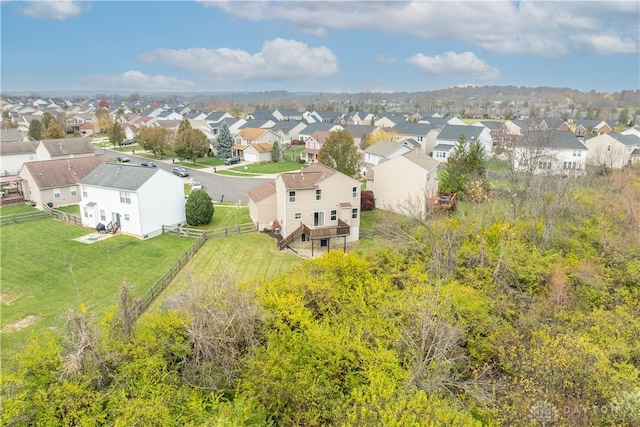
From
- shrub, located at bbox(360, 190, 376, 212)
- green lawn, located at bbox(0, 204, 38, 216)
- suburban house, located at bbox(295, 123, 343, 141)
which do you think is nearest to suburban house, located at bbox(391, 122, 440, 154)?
suburban house, located at bbox(295, 123, 343, 141)

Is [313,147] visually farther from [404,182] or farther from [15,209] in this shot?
[15,209]

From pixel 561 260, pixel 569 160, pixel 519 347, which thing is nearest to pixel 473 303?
pixel 519 347

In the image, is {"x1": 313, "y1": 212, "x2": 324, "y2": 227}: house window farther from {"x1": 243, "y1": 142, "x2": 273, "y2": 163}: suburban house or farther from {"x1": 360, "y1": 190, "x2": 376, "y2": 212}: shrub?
{"x1": 243, "y1": 142, "x2": 273, "y2": 163}: suburban house

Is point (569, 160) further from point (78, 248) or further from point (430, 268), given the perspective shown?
point (78, 248)

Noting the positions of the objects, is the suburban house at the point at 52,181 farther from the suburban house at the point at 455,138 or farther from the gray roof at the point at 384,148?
the suburban house at the point at 455,138

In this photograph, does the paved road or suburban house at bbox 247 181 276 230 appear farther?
the paved road

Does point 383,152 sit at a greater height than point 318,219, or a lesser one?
greater

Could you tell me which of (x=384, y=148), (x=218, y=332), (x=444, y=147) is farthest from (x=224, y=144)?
(x=218, y=332)
